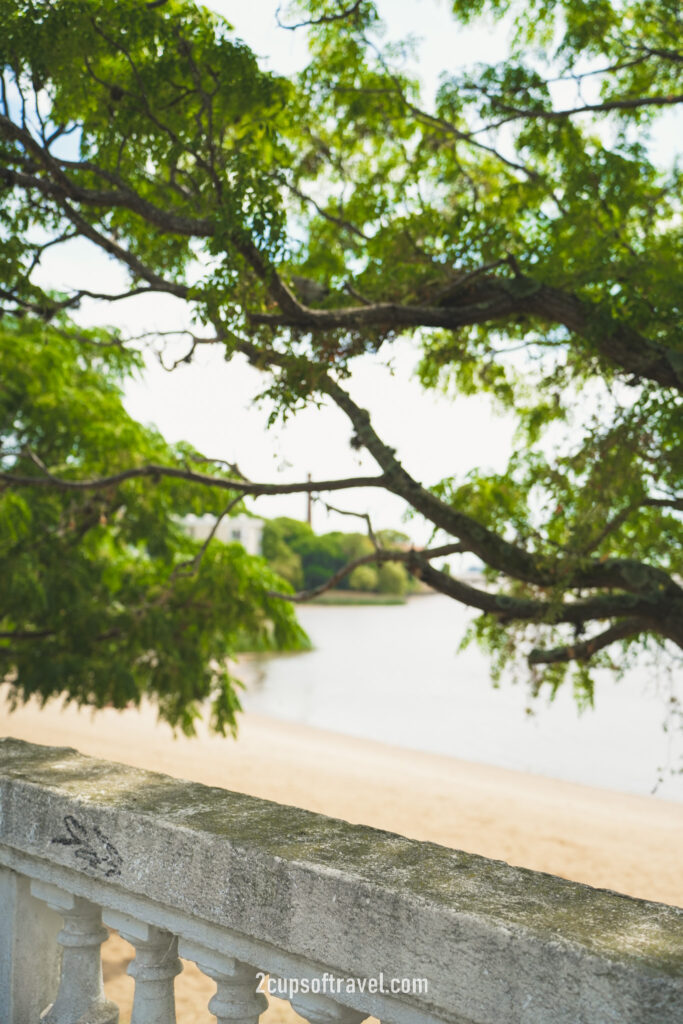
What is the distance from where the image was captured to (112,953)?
6406 millimetres

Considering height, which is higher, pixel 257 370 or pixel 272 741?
pixel 257 370

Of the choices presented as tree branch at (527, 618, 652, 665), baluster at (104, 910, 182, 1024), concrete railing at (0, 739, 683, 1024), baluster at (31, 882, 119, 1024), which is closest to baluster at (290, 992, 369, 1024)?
concrete railing at (0, 739, 683, 1024)

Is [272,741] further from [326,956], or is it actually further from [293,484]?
[326,956]

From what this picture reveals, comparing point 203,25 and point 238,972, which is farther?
point 203,25

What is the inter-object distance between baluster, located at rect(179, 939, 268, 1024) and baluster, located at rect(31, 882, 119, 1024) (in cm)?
43

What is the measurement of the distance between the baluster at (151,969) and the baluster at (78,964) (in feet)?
0.61

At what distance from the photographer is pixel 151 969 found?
2.16 m

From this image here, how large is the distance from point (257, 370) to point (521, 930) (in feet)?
11.9

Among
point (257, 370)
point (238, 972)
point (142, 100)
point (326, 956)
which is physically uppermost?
point (142, 100)

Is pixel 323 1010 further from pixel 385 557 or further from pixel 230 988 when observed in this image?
pixel 385 557

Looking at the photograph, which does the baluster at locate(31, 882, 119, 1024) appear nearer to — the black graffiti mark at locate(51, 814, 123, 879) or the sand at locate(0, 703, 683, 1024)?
the black graffiti mark at locate(51, 814, 123, 879)

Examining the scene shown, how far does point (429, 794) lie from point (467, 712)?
1440 cm

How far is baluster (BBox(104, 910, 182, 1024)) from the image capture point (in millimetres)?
2150

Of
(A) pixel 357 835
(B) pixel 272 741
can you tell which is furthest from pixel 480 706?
(A) pixel 357 835
